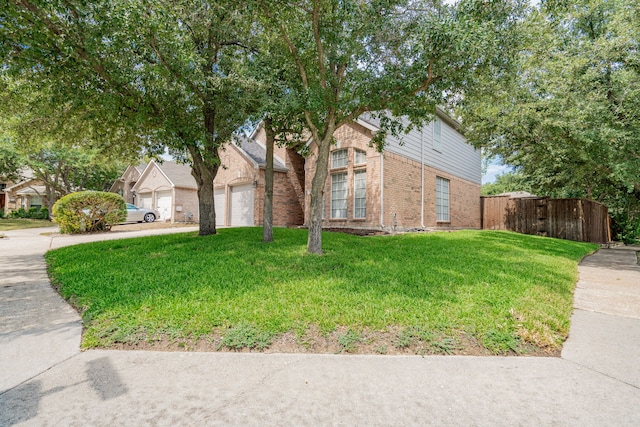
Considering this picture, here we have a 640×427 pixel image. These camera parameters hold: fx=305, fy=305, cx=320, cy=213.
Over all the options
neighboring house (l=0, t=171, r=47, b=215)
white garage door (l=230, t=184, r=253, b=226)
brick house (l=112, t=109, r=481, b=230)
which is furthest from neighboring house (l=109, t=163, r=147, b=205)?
white garage door (l=230, t=184, r=253, b=226)

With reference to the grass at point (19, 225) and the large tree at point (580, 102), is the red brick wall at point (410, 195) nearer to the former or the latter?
the large tree at point (580, 102)

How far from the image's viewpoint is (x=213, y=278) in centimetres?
459

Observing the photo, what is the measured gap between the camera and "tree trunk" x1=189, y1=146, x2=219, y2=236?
8.90 metres

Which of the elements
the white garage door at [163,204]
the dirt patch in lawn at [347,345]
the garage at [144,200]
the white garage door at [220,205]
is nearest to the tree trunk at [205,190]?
the dirt patch in lawn at [347,345]

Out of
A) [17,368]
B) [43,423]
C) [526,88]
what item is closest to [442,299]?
[43,423]

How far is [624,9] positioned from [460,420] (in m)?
13.0

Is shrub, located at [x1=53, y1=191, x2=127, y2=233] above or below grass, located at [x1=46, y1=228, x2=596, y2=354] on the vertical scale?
above

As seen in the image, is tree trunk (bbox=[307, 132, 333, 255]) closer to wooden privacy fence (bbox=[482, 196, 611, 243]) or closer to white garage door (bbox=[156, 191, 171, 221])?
wooden privacy fence (bbox=[482, 196, 611, 243])

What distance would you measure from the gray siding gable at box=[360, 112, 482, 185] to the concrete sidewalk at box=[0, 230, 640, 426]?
9328 mm

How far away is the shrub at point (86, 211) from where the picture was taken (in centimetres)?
1191

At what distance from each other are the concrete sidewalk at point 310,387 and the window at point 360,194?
Result: 9.04 meters

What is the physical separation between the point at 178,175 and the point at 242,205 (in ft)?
30.3

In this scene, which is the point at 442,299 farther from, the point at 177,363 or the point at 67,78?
the point at 67,78

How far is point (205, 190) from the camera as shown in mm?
9141
